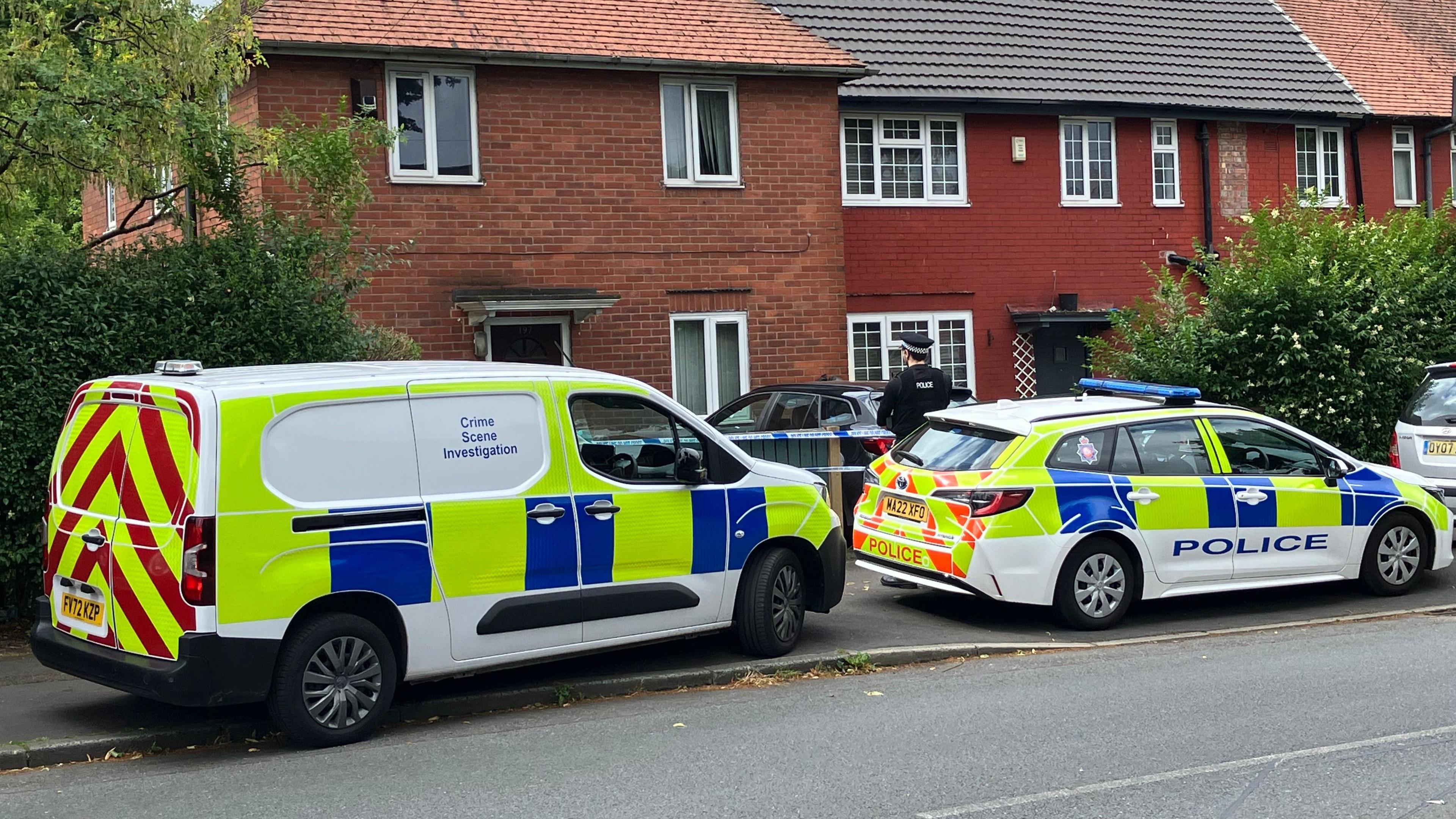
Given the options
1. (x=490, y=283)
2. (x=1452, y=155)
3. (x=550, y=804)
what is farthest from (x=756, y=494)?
(x=1452, y=155)

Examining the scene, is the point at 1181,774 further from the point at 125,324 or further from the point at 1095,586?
the point at 125,324

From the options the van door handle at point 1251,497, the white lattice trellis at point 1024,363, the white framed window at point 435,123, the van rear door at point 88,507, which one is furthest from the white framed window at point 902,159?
the van rear door at point 88,507

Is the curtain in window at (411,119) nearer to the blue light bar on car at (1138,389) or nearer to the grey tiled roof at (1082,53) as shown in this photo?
the grey tiled roof at (1082,53)

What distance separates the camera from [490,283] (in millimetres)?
17359

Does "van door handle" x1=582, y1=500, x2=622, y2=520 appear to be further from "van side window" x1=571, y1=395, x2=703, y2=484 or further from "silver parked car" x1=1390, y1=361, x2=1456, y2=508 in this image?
"silver parked car" x1=1390, y1=361, x2=1456, y2=508

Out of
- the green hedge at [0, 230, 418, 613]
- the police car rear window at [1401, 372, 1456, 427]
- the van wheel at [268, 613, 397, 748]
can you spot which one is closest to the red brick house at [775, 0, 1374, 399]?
the police car rear window at [1401, 372, 1456, 427]

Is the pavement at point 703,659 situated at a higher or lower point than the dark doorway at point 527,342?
lower

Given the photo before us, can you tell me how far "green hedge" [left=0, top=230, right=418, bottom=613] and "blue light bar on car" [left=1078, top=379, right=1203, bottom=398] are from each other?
5724mm

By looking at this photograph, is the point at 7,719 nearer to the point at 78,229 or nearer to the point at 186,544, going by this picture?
the point at 186,544

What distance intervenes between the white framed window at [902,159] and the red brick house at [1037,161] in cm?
2

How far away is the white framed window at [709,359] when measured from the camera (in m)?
18.6

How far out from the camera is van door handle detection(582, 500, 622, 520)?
26.1 feet

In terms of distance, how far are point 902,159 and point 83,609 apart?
15918mm

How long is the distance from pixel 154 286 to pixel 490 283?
8.03m
